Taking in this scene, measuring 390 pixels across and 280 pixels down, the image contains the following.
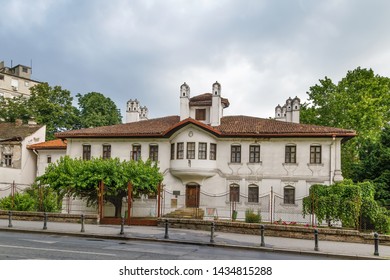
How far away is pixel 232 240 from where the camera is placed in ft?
50.2

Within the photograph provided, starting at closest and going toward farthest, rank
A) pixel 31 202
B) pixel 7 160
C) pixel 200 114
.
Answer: pixel 31 202 < pixel 200 114 < pixel 7 160

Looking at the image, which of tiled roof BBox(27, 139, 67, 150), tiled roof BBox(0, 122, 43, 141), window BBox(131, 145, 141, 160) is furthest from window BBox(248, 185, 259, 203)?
tiled roof BBox(0, 122, 43, 141)

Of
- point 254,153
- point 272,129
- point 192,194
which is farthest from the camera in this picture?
point 192,194

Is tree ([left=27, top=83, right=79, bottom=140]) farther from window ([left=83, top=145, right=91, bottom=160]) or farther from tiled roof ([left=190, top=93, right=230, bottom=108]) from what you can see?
tiled roof ([left=190, top=93, right=230, bottom=108])

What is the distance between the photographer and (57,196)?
25.2 m

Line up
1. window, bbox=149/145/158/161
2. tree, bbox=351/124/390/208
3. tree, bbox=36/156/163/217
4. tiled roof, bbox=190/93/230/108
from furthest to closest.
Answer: tiled roof, bbox=190/93/230/108 < window, bbox=149/145/158/161 < tree, bbox=351/124/390/208 < tree, bbox=36/156/163/217

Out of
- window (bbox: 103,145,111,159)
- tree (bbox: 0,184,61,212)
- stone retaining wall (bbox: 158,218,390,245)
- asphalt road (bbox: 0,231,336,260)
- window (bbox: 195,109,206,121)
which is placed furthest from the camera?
window (bbox: 195,109,206,121)

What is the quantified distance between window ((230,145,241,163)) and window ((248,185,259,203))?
2.26 m

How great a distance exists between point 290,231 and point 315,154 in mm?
10751

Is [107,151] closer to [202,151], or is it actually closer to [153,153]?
[153,153]

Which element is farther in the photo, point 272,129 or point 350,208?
point 272,129

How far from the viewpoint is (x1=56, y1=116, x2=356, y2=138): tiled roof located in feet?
84.4

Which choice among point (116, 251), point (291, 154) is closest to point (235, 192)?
point (291, 154)

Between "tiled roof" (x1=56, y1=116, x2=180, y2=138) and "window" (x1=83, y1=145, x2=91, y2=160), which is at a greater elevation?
"tiled roof" (x1=56, y1=116, x2=180, y2=138)
